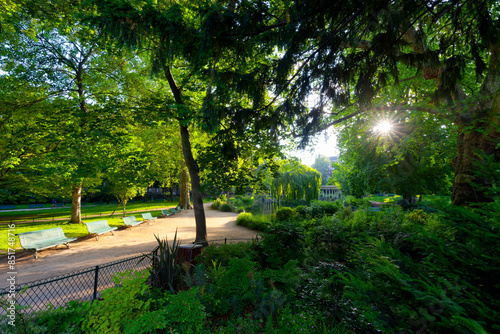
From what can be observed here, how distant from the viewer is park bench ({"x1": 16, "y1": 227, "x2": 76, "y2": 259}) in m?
7.19

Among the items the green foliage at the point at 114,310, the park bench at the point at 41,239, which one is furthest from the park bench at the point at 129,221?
the green foliage at the point at 114,310

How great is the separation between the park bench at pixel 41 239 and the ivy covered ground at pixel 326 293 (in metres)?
5.79

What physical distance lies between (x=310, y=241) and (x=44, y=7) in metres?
10.9

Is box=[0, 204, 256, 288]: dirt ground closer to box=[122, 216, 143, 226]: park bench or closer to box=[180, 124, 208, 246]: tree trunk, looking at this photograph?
box=[180, 124, 208, 246]: tree trunk

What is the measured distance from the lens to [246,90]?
474cm

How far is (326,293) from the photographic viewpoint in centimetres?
382

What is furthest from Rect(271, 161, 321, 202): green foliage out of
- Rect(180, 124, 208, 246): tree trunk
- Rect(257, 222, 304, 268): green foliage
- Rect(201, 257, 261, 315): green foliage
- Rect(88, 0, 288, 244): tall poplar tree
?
Rect(201, 257, 261, 315): green foliage

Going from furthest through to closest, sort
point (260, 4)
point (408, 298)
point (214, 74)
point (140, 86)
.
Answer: point (140, 86) → point (214, 74) → point (260, 4) → point (408, 298)

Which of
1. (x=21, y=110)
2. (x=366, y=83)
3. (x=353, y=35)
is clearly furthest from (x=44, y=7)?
(x=366, y=83)

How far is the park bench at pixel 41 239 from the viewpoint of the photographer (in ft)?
23.6

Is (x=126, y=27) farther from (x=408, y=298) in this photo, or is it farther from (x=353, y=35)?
(x=408, y=298)

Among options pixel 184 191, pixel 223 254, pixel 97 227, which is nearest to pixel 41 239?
pixel 97 227

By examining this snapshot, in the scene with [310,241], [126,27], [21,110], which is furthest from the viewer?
[21,110]

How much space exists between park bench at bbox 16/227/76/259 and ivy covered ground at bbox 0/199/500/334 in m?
5.79
